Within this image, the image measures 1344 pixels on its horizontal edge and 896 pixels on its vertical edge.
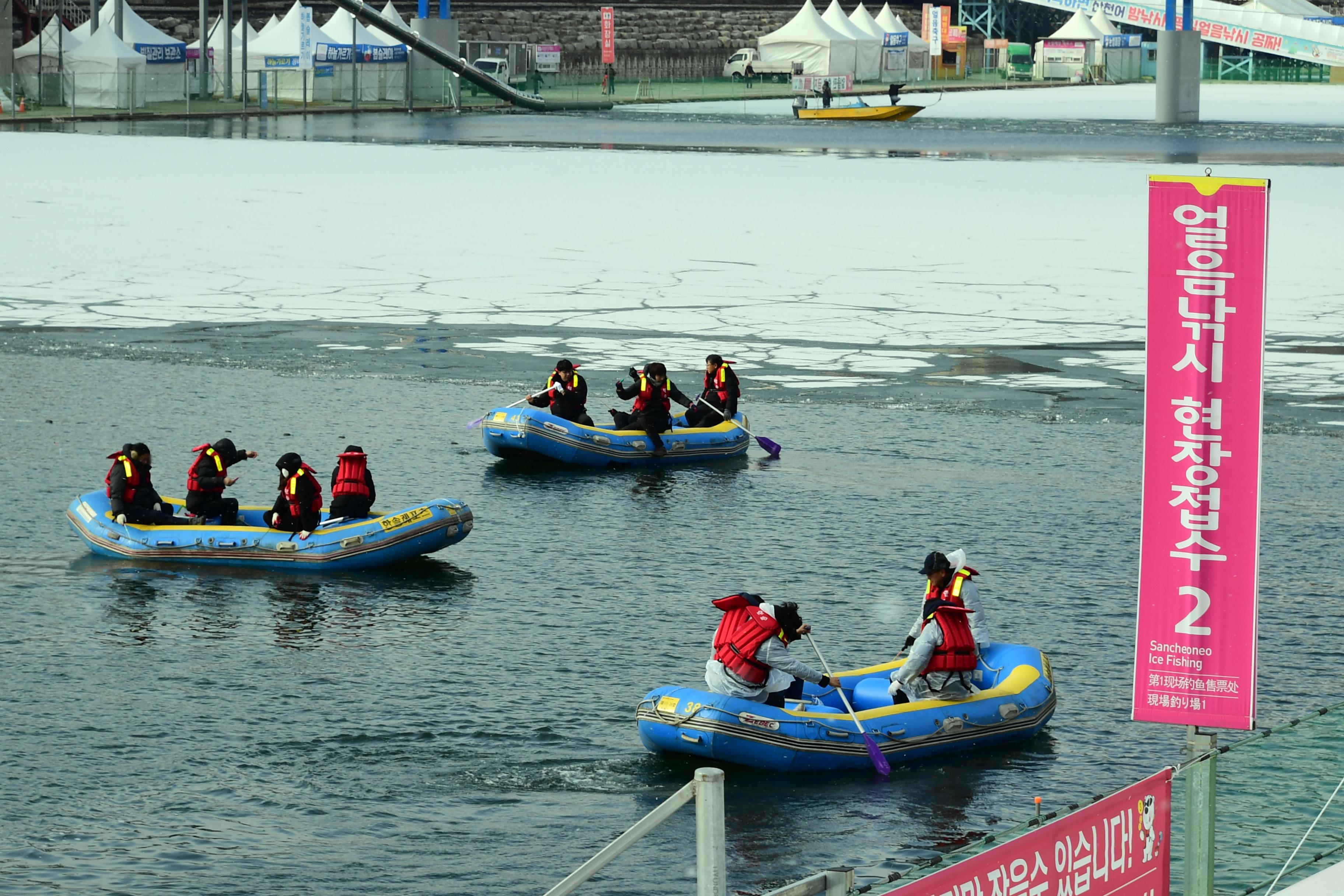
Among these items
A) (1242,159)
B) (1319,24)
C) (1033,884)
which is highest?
(1319,24)

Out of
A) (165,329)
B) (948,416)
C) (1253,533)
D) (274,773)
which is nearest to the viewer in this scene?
(1253,533)

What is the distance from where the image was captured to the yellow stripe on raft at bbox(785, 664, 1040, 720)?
10.4 meters

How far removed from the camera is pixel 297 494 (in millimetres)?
14695

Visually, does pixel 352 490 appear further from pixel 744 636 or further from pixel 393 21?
pixel 393 21

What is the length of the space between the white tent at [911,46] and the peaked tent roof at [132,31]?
35460 millimetres

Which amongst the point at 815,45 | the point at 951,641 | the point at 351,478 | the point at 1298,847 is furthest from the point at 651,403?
the point at 815,45

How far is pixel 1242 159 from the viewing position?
4300 centimetres

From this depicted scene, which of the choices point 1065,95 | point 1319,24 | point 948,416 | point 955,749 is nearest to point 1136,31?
point 1319,24

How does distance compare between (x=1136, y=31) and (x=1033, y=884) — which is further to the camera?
(x=1136, y=31)

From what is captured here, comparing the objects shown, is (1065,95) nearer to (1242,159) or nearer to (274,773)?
(1242,159)

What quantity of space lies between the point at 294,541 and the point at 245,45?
52950mm

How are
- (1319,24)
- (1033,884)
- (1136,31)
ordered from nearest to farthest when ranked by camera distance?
1. (1033,884)
2. (1319,24)
3. (1136,31)

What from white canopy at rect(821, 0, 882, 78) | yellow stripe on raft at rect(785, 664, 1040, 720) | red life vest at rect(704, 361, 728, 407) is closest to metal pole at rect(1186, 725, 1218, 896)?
yellow stripe on raft at rect(785, 664, 1040, 720)

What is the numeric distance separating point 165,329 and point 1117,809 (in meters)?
22.0
